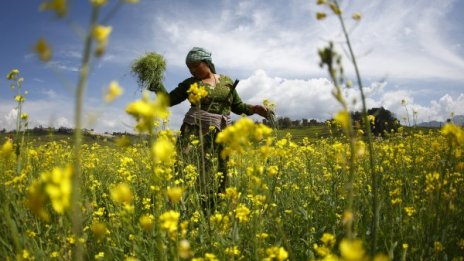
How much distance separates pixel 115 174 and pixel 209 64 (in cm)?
273

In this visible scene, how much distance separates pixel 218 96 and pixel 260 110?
570 millimetres

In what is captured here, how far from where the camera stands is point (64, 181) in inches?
33.5

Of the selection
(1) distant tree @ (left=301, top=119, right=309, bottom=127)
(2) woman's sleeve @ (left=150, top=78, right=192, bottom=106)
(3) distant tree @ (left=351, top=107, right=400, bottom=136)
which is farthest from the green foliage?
(1) distant tree @ (left=301, top=119, right=309, bottom=127)

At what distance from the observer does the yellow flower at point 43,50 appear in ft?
A: 2.97

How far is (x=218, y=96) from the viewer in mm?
4230

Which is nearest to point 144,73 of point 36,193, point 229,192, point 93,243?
point 93,243

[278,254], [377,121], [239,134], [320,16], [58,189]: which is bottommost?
[278,254]

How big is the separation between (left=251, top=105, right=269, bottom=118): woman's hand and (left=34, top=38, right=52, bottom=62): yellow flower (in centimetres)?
353

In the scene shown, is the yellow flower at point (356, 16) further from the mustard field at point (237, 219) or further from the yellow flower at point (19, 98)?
the yellow flower at point (19, 98)

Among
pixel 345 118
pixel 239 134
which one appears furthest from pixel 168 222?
pixel 345 118

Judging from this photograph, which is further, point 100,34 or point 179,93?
point 179,93

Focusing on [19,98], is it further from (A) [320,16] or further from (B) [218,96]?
(A) [320,16]

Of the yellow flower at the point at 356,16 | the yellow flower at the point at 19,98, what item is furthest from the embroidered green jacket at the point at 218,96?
the yellow flower at the point at 356,16

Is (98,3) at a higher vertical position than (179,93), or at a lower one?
lower
